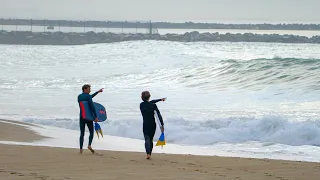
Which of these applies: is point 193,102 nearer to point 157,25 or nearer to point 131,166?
point 131,166

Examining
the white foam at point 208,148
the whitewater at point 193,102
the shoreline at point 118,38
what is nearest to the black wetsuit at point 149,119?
the white foam at point 208,148

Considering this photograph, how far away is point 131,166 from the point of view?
10406mm

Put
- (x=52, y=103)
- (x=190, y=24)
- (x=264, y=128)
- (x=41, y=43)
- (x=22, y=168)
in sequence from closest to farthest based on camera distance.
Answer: (x=22, y=168) < (x=264, y=128) < (x=52, y=103) < (x=41, y=43) < (x=190, y=24)

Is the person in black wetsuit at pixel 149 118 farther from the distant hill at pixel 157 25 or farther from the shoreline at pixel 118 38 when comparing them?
the distant hill at pixel 157 25

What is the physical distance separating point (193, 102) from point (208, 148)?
9.45 m

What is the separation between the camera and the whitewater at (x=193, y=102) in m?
15.3

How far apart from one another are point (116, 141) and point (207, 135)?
7.23 feet

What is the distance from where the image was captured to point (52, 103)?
23906 mm

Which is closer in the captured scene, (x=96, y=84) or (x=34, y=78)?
(x=96, y=84)

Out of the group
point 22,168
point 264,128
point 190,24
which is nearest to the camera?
point 22,168

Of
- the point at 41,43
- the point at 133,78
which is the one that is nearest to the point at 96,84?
the point at 133,78

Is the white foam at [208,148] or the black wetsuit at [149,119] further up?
the black wetsuit at [149,119]

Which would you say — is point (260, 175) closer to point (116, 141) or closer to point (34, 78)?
point (116, 141)

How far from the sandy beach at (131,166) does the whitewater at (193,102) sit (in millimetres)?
1623
